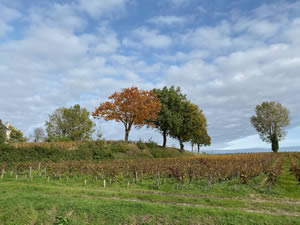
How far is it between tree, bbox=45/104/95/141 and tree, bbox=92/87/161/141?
22101 millimetres

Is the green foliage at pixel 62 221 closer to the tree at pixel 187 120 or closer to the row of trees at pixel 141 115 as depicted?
the row of trees at pixel 141 115

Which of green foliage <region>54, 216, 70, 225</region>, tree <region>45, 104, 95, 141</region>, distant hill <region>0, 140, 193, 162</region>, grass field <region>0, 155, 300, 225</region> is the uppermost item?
tree <region>45, 104, 95, 141</region>

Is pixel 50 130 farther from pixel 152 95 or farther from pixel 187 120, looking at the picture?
pixel 187 120

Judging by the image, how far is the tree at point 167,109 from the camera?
4769 cm

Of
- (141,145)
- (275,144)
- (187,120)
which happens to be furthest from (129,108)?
(275,144)

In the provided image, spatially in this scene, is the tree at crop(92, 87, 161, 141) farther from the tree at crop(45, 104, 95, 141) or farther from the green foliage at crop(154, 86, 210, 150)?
the tree at crop(45, 104, 95, 141)

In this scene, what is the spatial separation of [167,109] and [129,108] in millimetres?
10155

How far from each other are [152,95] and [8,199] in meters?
36.9

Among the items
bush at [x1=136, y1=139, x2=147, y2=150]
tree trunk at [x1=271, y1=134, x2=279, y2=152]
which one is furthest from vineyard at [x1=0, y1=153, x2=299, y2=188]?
tree trunk at [x1=271, y1=134, x2=279, y2=152]

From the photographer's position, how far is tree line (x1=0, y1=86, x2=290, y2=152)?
141ft

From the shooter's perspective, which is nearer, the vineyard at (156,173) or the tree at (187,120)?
the vineyard at (156,173)

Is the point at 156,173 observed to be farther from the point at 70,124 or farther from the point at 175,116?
the point at 70,124

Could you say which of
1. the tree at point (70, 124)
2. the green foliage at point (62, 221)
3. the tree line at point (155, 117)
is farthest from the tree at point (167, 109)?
the green foliage at point (62, 221)

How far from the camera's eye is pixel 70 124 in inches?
2452
